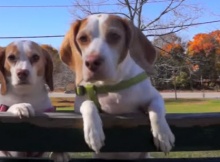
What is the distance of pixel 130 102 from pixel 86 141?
746 mm

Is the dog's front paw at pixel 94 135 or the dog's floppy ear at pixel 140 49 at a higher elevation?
the dog's floppy ear at pixel 140 49

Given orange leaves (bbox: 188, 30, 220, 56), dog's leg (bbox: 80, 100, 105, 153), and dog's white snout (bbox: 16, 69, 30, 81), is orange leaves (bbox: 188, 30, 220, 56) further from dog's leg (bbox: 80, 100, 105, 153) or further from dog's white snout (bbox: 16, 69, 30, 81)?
dog's leg (bbox: 80, 100, 105, 153)

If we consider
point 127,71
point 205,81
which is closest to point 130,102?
point 127,71

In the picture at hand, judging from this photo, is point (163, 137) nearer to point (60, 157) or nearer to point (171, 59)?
→ point (60, 157)

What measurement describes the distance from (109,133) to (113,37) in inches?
30.7

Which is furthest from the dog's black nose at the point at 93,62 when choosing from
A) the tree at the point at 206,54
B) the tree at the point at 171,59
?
the tree at the point at 206,54

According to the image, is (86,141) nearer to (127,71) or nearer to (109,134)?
(109,134)

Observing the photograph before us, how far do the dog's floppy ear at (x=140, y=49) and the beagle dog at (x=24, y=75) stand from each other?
92 centimetres

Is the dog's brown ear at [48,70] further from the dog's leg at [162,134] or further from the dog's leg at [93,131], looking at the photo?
the dog's leg at [162,134]

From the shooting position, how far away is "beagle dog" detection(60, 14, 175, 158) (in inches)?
98.7

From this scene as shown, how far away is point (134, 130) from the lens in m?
1.98

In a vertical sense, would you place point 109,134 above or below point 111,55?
below

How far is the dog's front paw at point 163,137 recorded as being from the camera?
202cm

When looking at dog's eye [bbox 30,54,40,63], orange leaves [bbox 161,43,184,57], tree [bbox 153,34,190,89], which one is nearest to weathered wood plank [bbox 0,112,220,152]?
dog's eye [bbox 30,54,40,63]
